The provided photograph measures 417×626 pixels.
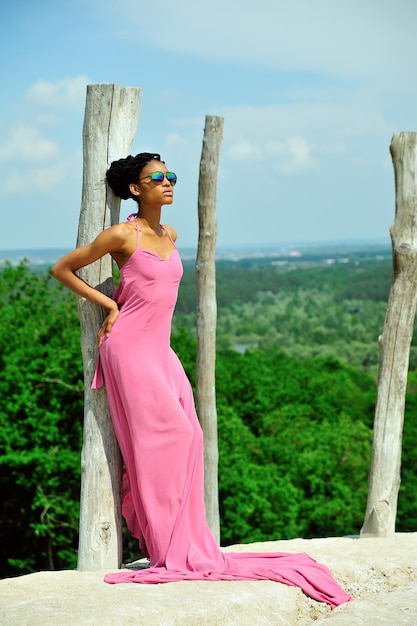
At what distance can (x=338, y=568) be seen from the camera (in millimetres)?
6211

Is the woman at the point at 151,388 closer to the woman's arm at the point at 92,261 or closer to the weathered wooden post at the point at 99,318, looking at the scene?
the woman's arm at the point at 92,261

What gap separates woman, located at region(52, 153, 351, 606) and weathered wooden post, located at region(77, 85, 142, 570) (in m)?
0.12

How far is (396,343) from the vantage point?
718 centimetres

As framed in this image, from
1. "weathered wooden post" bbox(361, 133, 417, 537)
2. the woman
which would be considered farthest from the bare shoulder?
"weathered wooden post" bbox(361, 133, 417, 537)

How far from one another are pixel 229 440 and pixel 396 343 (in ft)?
34.3

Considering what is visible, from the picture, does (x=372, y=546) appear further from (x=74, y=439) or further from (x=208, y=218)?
(x=74, y=439)

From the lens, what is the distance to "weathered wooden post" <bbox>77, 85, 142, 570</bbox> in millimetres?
6008

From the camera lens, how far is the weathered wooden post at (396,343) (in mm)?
7148

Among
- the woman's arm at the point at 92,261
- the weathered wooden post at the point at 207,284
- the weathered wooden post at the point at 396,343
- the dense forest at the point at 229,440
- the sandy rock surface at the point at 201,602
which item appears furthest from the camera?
the dense forest at the point at 229,440

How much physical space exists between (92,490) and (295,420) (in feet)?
49.4

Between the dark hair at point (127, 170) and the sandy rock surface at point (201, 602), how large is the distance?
2.30 metres

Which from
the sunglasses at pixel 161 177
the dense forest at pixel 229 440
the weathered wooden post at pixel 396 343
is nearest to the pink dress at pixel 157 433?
the sunglasses at pixel 161 177

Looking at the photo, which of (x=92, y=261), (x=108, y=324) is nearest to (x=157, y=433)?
(x=108, y=324)

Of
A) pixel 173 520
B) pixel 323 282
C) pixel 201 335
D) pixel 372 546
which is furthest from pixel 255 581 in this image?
pixel 323 282
